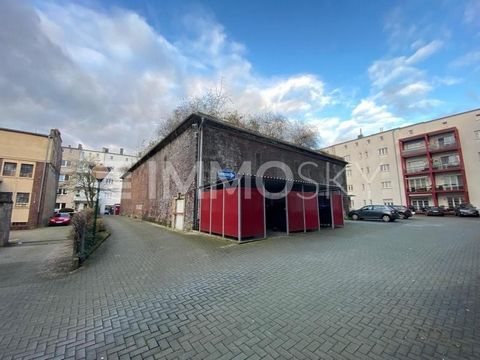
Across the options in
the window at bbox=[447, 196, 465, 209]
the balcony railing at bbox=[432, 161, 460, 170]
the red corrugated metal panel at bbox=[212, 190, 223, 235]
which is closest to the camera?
the red corrugated metal panel at bbox=[212, 190, 223, 235]

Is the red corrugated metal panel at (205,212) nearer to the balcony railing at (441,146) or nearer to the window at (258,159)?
the window at (258,159)

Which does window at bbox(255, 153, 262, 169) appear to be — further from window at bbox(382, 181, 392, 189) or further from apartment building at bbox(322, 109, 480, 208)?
window at bbox(382, 181, 392, 189)

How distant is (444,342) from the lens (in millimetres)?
2715

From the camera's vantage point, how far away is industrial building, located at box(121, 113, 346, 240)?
10.2 m

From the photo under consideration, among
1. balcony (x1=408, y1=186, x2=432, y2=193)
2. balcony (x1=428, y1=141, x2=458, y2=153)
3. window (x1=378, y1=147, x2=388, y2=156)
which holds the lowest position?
balcony (x1=408, y1=186, x2=432, y2=193)

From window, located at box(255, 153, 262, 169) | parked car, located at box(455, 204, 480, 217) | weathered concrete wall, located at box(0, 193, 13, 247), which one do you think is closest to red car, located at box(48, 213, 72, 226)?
weathered concrete wall, located at box(0, 193, 13, 247)

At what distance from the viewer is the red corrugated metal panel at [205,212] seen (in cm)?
1188

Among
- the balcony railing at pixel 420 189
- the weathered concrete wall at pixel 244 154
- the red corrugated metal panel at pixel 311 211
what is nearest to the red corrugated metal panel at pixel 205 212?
the weathered concrete wall at pixel 244 154

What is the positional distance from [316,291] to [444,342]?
1.94 metres

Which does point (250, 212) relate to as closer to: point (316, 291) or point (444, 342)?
point (316, 291)

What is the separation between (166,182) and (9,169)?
1463 cm

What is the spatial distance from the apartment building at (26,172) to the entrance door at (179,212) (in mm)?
15214

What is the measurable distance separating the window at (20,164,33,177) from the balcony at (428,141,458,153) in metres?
48.6

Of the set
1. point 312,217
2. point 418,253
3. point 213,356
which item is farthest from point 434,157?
point 213,356
